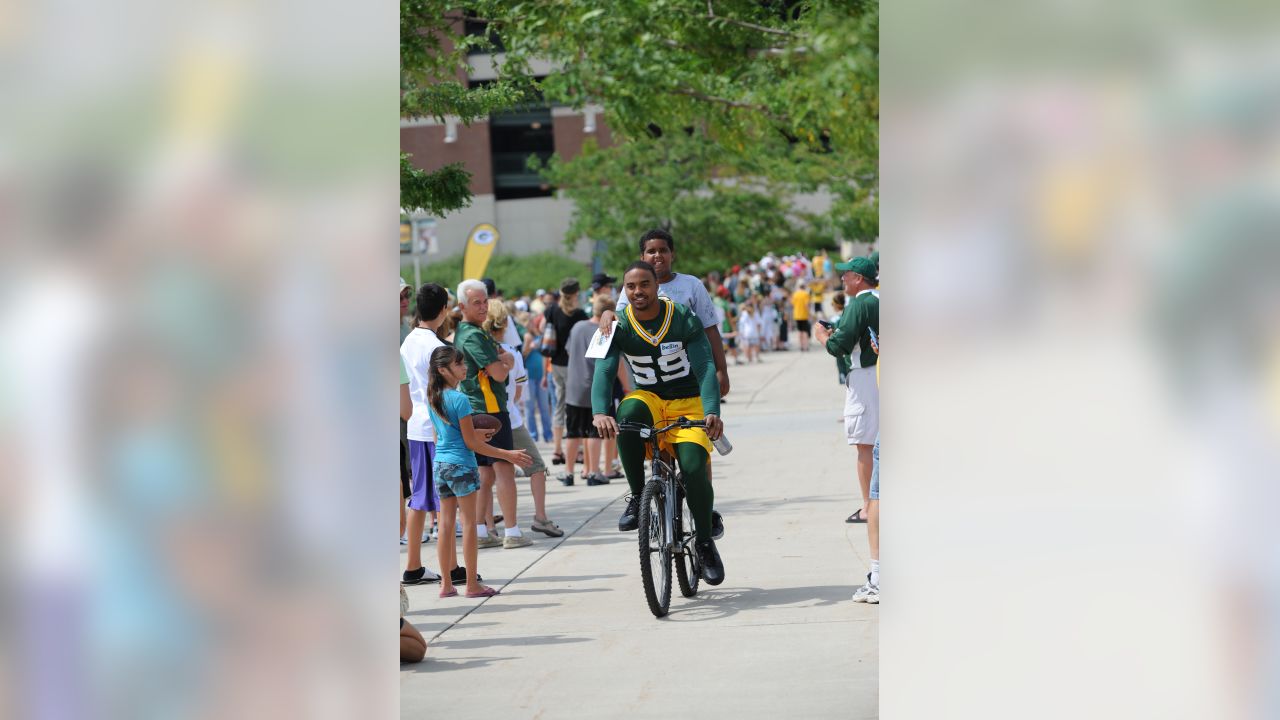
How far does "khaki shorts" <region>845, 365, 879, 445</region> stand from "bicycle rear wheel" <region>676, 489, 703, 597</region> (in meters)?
1.15

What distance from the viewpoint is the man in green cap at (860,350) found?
27.6 feet

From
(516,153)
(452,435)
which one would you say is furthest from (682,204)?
(452,435)

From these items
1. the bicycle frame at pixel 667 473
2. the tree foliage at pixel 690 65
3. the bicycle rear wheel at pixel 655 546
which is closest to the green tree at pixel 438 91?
the tree foliage at pixel 690 65

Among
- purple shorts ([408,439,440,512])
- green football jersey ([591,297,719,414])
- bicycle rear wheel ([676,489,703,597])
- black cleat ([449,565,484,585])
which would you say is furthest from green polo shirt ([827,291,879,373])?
black cleat ([449,565,484,585])

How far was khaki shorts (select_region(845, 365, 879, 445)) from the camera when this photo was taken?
28.6 ft

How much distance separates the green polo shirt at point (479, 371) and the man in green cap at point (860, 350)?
8.22 ft

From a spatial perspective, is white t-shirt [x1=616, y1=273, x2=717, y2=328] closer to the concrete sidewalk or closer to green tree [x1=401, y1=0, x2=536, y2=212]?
green tree [x1=401, y1=0, x2=536, y2=212]

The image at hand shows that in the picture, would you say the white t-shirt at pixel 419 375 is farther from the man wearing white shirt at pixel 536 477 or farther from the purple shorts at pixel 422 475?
the man wearing white shirt at pixel 536 477

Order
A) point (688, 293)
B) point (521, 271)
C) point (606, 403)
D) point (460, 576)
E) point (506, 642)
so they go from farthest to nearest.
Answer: point (521, 271) → point (688, 293) → point (460, 576) → point (606, 403) → point (506, 642)

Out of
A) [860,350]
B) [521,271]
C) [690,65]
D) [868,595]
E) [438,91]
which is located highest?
[438,91]

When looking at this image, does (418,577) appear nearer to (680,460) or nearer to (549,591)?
(549,591)

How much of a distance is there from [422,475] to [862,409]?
2784 mm

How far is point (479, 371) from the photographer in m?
10.2
